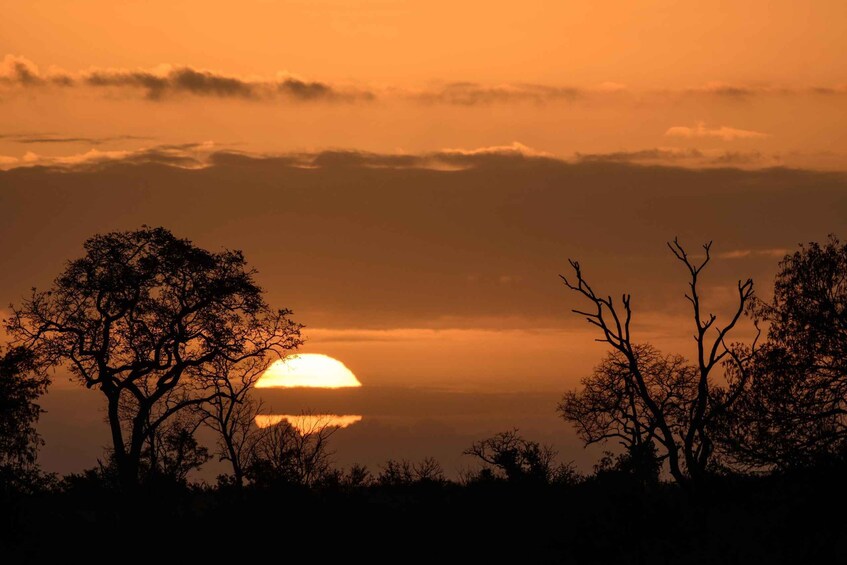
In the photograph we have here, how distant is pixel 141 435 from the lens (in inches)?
2670

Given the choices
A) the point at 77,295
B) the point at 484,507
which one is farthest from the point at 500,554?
the point at 77,295

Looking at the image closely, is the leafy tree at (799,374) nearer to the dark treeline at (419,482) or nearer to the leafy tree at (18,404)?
the dark treeline at (419,482)

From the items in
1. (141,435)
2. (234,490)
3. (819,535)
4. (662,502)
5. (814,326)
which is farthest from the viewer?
(234,490)

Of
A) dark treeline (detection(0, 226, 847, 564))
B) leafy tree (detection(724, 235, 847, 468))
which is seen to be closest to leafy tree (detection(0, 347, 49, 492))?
dark treeline (detection(0, 226, 847, 564))

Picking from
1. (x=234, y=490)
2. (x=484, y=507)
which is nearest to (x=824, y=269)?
(x=484, y=507)

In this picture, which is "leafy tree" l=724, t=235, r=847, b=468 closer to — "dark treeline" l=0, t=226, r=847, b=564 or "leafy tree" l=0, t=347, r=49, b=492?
"dark treeline" l=0, t=226, r=847, b=564

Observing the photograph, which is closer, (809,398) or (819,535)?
(819,535)

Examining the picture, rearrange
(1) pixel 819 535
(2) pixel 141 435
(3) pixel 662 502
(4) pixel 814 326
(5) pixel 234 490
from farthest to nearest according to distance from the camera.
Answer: (5) pixel 234 490 → (2) pixel 141 435 → (4) pixel 814 326 → (3) pixel 662 502 → (1) pixel 819 535

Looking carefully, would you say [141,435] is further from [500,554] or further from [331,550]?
[500,554]

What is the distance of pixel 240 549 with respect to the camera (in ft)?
196

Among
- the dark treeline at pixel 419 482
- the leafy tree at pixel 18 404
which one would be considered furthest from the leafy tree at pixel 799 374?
the leafy tree at pixel 18 404

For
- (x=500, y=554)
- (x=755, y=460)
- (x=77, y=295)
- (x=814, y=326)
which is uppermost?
(x=77, y=295)

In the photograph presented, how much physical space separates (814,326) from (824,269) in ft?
9.04

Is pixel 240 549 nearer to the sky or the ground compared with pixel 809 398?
nearer to the ground
